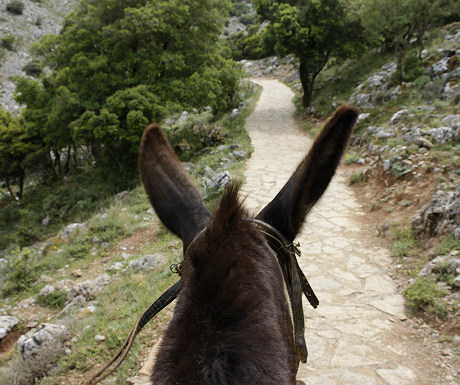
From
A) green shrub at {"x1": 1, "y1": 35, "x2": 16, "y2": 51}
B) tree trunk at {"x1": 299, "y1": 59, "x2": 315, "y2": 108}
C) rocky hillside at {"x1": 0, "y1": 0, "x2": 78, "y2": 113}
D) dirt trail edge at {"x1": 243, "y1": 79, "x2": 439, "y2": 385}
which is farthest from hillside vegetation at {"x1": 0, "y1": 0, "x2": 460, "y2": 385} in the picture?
green shrub at {"x1": 1, "y1": 35, "x2": 16, "y2": 51}

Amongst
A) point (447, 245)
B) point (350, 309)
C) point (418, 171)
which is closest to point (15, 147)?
point (418, 171)

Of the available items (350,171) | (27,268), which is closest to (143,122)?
(27,268)

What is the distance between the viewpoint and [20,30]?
4906 centimetres

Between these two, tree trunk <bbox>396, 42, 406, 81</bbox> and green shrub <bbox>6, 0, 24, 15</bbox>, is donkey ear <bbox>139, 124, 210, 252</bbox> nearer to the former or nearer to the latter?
tree trunk <bbox>396, 42, 406, 81</bbox>

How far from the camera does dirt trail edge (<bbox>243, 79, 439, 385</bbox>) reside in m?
2.76

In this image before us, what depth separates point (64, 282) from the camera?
20.6 ft

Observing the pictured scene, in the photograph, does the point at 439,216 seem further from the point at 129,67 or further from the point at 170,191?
the point at 129,67

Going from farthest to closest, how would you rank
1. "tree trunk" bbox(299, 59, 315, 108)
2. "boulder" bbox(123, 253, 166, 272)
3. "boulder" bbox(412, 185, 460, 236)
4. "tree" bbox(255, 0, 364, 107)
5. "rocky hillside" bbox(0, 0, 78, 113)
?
"rocky hillside" bbox(0, 0, 78, 113)
"tree trunk" bbox(299, 59, 315, 108)
"tree" bbox(255, 0, 364, 107)
"boulder" bbox(123, 253, 166, 272)
"boulder" bbox(412, 185, 460, 236)

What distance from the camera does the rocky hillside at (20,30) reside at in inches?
1640

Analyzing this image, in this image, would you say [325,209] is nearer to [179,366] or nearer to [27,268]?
[179,366]

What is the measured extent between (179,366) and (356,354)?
2841mm

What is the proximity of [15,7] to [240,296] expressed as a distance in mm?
69042

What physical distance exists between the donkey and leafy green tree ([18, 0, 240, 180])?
1124 cm

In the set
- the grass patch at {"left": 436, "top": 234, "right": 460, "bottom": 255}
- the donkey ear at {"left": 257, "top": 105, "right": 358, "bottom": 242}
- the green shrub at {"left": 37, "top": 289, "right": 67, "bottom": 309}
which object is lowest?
the green shrub at {"left": 37, "top": 289, "right": 67, "bottom": 309}
